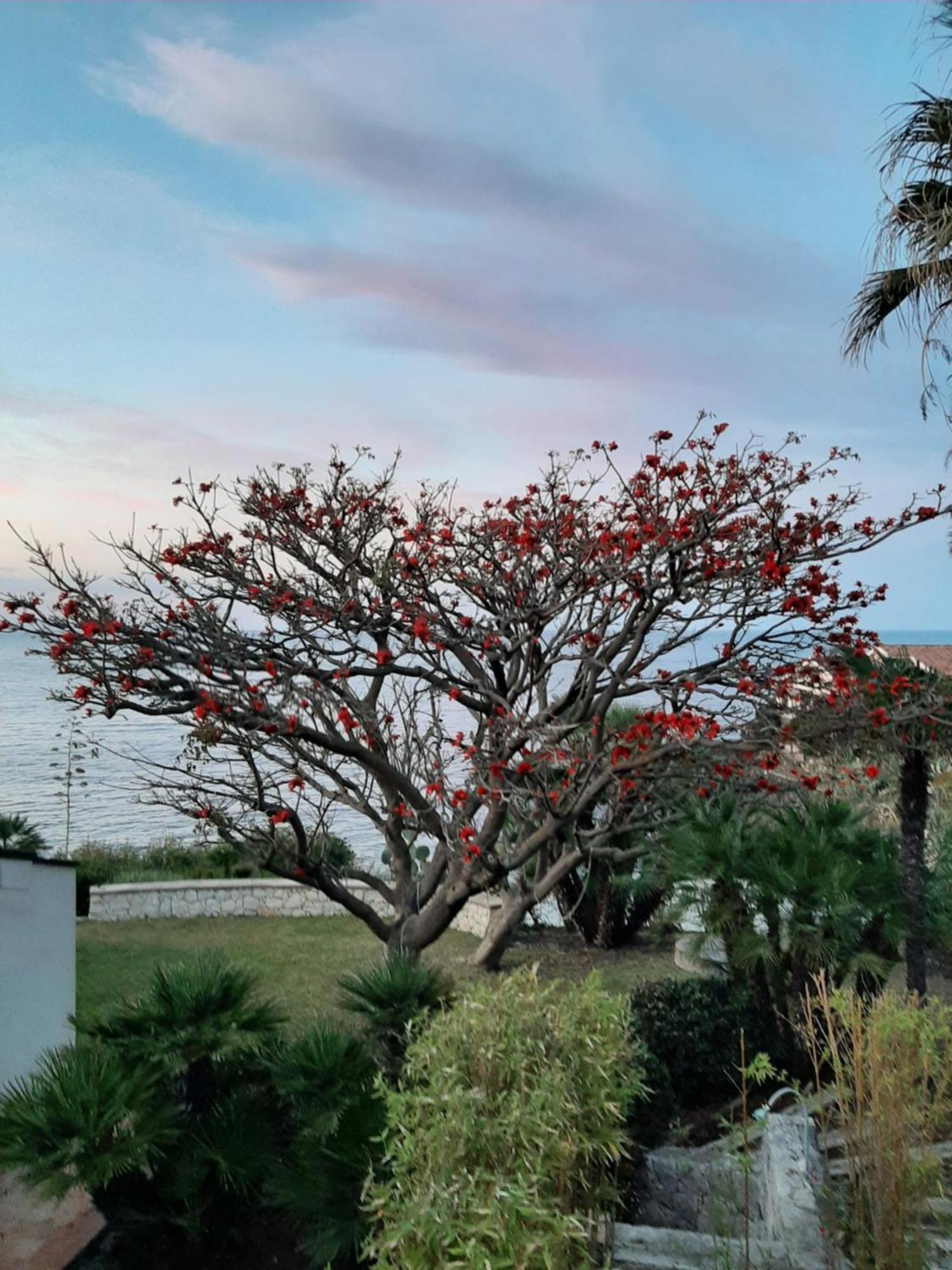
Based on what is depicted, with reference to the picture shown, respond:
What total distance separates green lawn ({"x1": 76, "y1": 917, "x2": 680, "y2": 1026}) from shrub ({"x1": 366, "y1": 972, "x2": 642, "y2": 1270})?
5304 millimetres

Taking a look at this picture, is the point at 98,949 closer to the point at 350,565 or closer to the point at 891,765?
the point at 350,565

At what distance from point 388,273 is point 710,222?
361 centimetres

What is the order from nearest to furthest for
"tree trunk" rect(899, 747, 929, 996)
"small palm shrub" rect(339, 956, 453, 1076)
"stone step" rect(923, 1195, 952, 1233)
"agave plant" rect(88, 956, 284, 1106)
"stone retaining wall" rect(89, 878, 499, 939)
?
1. "stone step" rect(923, 1195, 952, 1233)
2. "agave plant" rect(88, 956, 284, 1106)
3. "small palm shrub" rect(339, 956, 453, 1076)
4. "tree trunk" rect(899, 747, 929, 996)
5. "stone retaining wall" rect(89, 878, 499, 939)

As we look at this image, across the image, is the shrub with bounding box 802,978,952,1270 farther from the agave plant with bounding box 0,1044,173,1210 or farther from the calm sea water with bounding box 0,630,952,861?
the calm sea water with bounding box 0,630,952,861

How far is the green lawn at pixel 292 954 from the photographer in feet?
32.4

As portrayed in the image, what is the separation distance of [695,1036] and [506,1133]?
12.3 ft

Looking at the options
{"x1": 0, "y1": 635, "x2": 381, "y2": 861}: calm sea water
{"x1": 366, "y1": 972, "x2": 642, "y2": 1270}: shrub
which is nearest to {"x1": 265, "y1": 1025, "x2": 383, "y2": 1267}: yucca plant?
{"x1": 366, "y1": 972, "x2": 642, "y2": 1270}: shrub

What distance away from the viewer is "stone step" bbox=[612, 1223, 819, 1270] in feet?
11.8

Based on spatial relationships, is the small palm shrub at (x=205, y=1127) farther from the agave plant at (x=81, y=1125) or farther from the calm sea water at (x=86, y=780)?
the calm sea water at (x=86, y=780)

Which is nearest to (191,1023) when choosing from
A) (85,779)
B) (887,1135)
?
(887,1135)

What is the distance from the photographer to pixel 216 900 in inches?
532

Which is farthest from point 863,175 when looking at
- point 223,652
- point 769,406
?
point 223,652

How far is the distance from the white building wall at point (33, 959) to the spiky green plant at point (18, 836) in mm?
3073

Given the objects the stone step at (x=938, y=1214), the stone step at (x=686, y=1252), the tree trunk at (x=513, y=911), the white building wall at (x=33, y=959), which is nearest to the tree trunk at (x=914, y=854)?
the tree trunk at (x=513, y=911)
